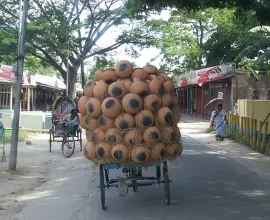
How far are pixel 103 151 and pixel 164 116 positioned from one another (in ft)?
3.47

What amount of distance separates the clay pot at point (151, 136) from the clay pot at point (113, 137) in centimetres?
37

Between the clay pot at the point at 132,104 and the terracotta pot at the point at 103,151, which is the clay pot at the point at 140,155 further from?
the clay pot at the point at 132,104

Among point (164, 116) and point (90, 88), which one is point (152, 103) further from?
point (90, 88)

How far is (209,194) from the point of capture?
25.8 feet

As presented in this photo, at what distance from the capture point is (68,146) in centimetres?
1388

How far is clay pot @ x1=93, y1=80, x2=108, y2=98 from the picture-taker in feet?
21.9

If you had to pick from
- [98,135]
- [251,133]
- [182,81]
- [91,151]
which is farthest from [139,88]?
[182,81]

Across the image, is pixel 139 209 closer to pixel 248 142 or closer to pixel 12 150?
pixel 12 150

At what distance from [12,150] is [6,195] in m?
2.44

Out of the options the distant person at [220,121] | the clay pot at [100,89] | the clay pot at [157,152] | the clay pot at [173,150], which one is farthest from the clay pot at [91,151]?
the distant person at [220,121]

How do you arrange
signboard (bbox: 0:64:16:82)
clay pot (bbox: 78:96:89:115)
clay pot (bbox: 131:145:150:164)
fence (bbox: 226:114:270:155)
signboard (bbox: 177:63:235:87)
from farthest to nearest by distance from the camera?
signboard (bbox: 177:63:235:87) < signboard (bbox: 0:64:16:82) < fence (bbox: 226:114:270:155) < clay pot (bbox: 78:96:89:115) < clay pot (bbox: 131:145:150:164)

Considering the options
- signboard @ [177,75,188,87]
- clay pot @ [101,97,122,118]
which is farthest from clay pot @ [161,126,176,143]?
signboard @ [177,75,188,87]

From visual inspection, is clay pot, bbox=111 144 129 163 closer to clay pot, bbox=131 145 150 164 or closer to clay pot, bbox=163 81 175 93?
clay pot, bbox=131 145 150 164

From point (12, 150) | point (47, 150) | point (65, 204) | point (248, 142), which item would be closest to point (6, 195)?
point (65, 204)
